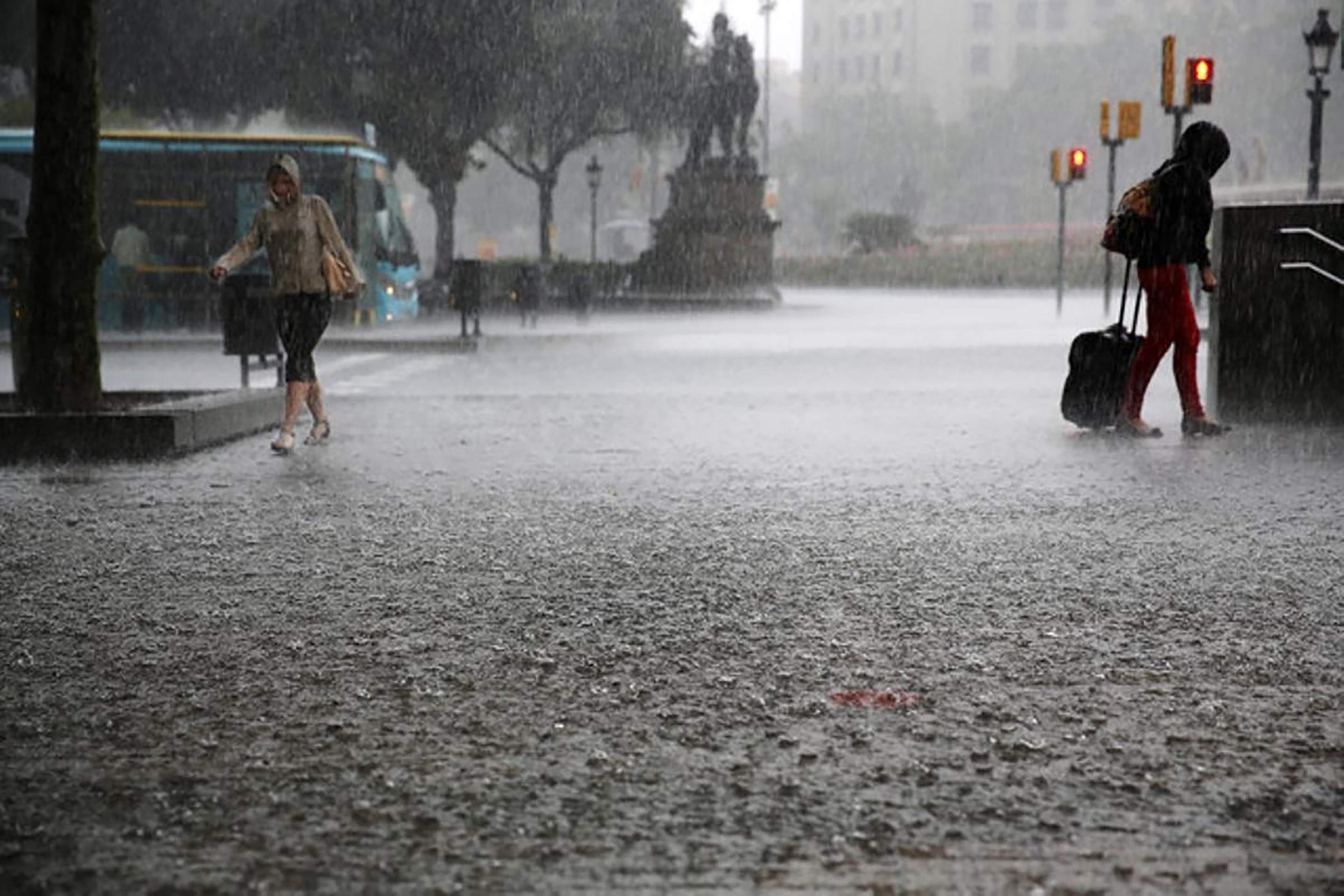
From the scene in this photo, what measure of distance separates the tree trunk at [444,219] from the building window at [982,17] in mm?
93023

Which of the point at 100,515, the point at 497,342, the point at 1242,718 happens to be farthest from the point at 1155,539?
the point at 497,342

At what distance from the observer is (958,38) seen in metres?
130

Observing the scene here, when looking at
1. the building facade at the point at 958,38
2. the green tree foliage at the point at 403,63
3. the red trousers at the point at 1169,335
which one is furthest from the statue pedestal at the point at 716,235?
the building facade at the point at 958,38

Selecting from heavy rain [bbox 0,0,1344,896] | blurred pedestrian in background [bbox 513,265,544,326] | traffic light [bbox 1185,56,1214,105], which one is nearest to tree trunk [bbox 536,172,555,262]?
blurred pedestrian in background [bbox 513,265,544,326]

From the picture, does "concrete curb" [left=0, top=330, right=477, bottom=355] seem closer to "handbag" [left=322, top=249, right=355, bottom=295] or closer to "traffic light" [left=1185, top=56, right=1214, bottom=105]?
"traffic light" [left=1185, top=56, right=1214, bottom=105]

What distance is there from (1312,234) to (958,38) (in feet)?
401

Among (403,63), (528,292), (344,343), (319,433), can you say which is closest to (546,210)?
(403,63)

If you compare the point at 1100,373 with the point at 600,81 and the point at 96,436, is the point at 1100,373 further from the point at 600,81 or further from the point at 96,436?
the point at 600,81

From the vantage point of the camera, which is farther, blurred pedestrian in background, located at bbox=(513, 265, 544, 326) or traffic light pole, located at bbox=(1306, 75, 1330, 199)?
blurred pedestrian in background, located at bbox=(513, 265, 544, 326)

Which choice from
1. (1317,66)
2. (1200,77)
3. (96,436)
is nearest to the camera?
(96,436)

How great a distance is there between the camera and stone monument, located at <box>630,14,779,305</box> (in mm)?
40594

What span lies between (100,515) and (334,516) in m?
1.04

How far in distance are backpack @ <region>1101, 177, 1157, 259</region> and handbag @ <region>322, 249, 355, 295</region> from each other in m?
4.59

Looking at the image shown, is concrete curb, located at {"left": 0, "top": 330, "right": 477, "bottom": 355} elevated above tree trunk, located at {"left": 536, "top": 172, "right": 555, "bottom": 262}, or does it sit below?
below
